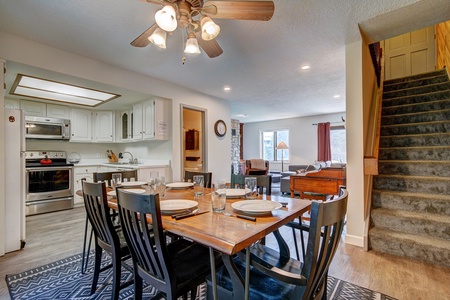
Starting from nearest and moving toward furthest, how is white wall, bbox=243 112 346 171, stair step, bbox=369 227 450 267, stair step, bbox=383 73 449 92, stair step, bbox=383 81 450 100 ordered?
stair step, bbox=369 227 450 267
stair step, bbox=383 81 450 100
stair step, bbox=383 73 449 92
white wall, bbox=243 112 346 171

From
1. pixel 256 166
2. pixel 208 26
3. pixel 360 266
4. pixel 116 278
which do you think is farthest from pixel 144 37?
pixel 256 166

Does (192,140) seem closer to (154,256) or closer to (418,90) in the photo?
(154,256)

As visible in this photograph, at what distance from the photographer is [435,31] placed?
4539 millimetres

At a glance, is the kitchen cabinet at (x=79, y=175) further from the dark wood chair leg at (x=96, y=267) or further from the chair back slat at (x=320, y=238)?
the chair back slat at (x=320, y=238)

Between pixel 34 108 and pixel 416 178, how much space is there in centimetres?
643

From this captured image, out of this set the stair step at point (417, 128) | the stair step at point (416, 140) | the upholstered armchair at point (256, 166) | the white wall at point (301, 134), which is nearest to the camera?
A: the stair step at point (416, 140)

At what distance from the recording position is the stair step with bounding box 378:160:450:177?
265 cm

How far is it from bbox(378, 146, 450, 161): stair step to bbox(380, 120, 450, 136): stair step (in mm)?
425

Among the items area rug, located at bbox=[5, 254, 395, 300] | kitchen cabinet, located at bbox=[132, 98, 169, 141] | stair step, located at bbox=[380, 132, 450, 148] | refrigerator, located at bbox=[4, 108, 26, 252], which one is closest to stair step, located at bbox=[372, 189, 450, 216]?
stair step, located at bbox=[380, 132, 450, 148]

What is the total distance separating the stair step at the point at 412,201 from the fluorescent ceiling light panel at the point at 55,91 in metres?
4.39

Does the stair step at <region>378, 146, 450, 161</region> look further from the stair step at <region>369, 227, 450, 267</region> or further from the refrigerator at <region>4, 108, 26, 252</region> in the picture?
the refrigerator at <region>4, 108, 26, 252</region>

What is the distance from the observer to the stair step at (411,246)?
2.05 meters

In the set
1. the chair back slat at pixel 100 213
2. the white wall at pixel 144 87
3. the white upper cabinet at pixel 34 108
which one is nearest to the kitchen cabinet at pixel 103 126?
the white wall at pixel 144 87

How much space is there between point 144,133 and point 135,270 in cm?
321
